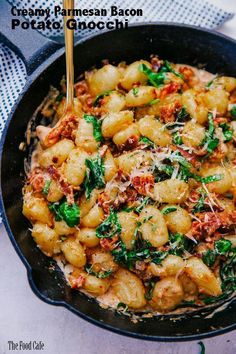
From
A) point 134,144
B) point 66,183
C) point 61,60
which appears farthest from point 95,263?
point 61,60

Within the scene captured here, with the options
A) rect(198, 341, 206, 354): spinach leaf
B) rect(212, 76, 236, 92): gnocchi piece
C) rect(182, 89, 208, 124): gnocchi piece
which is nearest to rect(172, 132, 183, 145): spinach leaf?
rect(182, 89, 208, 124): gnocchi piece

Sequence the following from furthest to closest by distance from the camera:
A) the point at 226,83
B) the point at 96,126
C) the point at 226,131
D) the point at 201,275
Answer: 1. the point at 226,83
2. the point at 226,131
3. the point at 96,126
4. the point at 201,275

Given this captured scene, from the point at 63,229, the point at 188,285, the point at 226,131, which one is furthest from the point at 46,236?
the point at 226,131

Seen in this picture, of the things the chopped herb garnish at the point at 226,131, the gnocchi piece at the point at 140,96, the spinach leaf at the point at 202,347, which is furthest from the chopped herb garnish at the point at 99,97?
the spinach leaf at the point at 202,347

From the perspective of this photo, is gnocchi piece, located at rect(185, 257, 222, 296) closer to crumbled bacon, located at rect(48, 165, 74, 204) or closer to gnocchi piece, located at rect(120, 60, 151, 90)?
crumbled bacon, located at rect(48, 165, 74, 204)

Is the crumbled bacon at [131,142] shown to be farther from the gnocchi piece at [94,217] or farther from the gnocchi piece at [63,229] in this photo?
the gnocchi piece at [63,229]

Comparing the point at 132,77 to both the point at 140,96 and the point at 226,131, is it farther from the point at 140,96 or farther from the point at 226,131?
the point at 226,131

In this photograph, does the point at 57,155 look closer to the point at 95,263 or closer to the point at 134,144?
the point at 134,144
